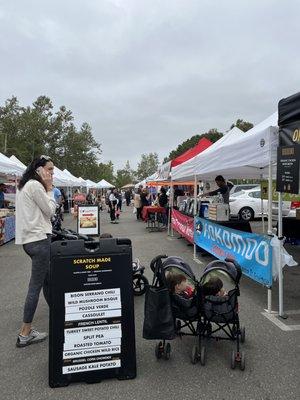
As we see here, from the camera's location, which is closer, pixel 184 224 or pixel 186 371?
pixel 186 371

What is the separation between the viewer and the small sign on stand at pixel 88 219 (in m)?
14.0

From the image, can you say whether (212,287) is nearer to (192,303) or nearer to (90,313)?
(192,303)

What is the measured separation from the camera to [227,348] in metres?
4.07

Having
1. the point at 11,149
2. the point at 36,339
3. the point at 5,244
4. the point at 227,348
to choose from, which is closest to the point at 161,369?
the point at 227,348

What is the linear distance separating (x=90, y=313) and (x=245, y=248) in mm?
3245

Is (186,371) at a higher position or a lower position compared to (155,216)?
lower

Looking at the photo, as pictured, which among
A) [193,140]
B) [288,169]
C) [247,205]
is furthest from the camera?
[193,140]

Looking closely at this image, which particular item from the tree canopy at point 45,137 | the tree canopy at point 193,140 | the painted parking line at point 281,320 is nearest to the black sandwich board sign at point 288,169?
the painted parking line at point 281,320

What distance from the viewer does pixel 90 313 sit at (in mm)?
3379

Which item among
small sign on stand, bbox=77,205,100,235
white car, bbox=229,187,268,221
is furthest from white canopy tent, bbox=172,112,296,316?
white car, bbox=229,187,268,221

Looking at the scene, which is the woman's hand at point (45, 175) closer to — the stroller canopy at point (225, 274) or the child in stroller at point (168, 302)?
the child in stroller at point (168, 302)

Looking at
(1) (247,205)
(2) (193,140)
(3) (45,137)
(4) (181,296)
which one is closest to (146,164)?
(2) (193,140)

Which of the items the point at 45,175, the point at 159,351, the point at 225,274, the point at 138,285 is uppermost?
the point at 45,175

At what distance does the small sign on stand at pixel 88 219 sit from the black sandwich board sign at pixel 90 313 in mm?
10733
